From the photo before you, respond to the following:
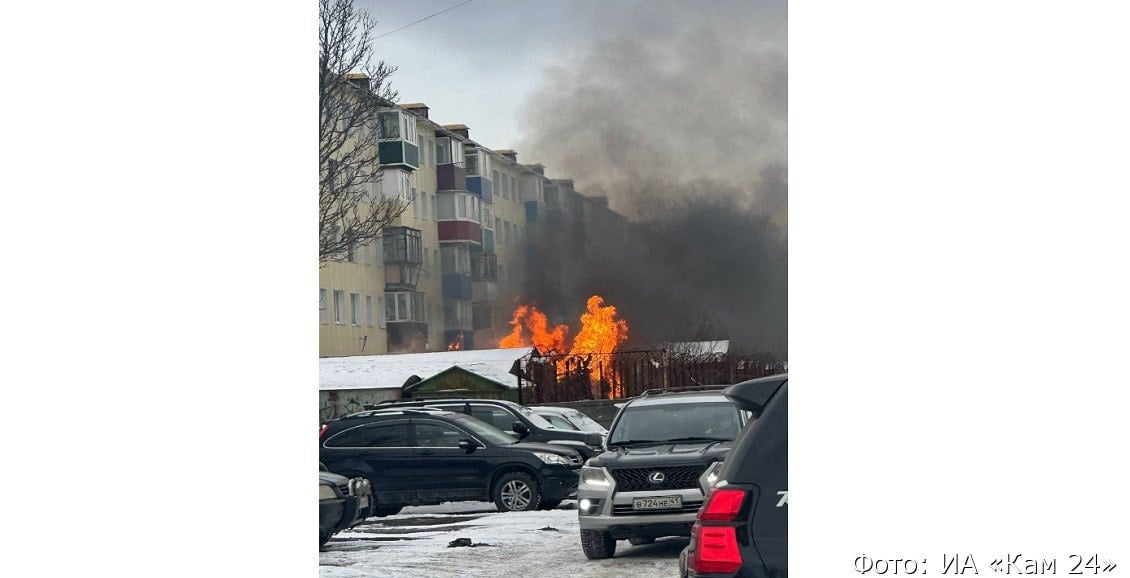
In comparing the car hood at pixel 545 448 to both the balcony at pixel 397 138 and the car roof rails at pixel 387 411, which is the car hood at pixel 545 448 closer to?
the car roof rails at pixel 387 411

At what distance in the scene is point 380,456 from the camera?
10391 millimetres

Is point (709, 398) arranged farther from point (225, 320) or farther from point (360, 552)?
point (225, 320)

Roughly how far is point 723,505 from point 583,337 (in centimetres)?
546

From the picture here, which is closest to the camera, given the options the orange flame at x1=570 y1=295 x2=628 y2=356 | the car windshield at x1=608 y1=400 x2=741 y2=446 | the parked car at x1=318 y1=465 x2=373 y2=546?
the car windshield at x1=608 y1=400 x2=741 y2=446

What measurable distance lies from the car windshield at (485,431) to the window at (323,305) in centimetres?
141

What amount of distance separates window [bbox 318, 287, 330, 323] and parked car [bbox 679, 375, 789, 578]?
6.09 metres

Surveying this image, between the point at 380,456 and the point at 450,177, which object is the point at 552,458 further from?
the point at 450,177

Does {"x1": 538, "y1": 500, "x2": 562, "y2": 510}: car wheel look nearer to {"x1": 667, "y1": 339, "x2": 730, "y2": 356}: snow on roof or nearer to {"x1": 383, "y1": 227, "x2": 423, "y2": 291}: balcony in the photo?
{"x1": 667, "y1": 339, "x2": 730, "y2": 356}: snow on roof

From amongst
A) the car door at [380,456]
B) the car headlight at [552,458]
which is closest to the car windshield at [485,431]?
the car headlight at [552,458]

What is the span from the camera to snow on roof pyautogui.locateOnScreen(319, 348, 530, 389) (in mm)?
9820

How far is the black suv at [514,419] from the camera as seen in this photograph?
30.3 feet

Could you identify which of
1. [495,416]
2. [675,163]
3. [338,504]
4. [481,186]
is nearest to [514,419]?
[495,416]

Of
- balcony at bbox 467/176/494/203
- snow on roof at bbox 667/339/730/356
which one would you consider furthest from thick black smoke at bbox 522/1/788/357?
balcony at bbox 467/176/494/203
